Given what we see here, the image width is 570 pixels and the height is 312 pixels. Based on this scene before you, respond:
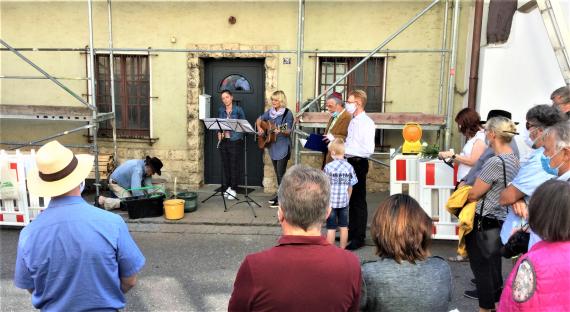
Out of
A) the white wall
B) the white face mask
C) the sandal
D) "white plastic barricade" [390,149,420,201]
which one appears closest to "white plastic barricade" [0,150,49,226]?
the white face mask

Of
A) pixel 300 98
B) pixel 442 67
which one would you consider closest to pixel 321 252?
pixel 300 98

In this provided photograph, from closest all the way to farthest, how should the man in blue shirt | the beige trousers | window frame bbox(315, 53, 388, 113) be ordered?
the beige trousers, the man in blue shirt, window frame bbox(315, 53, 388, 113)

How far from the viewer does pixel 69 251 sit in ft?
6.93

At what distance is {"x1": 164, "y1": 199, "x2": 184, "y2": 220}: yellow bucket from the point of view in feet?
20.3

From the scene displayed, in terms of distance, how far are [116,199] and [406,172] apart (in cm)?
420

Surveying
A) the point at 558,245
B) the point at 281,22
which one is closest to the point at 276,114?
the point at 281,22

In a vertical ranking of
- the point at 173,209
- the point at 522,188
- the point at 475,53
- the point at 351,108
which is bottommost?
the point at 173,209

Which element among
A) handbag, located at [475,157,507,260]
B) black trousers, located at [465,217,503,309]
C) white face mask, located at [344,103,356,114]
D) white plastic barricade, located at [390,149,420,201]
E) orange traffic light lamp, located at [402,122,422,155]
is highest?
white face mask, located at [344,103,356,114]

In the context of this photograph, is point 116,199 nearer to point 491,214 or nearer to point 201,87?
point 201,87

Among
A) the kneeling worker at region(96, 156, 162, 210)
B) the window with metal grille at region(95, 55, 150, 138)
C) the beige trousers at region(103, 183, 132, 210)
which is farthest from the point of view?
the window with metal grille at region(95, 55, 150, 138)

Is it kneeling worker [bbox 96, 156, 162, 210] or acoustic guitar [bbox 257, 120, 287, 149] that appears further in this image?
acoustic guitar [bbox 257, 120, 287, 149]

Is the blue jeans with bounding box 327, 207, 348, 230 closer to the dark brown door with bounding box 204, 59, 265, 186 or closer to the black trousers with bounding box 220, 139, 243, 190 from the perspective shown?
the black trousers with bounding box 220, 139, 243, 190

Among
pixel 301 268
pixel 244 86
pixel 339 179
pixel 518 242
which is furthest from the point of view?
pixel 244 86

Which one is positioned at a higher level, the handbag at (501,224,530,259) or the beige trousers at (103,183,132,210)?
the handbag at (501,224,530,259)
